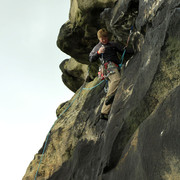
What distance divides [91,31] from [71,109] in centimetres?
501

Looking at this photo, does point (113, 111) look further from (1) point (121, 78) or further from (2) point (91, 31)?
(2) point (91, 31)

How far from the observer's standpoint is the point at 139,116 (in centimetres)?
750

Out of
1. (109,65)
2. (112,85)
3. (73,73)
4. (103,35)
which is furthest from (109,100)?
(73,73)

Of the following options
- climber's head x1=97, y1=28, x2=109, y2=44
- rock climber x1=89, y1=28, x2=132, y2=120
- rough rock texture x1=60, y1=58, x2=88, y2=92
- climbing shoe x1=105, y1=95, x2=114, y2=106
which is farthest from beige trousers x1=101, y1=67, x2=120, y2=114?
rough rock texture x1=60, y1=58, x2=88, y2=92

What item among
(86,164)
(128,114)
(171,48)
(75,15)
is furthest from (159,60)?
(75,15)

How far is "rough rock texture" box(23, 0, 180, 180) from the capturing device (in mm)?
5859

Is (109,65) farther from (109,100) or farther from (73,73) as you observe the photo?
(73,73)

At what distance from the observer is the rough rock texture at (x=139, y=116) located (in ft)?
19.2

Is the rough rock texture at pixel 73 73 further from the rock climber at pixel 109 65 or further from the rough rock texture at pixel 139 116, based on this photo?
the rock climber at pixel 109 65

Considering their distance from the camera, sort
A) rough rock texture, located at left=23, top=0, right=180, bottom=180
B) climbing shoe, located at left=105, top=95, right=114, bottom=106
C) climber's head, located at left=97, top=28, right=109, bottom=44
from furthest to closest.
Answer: climber's head, located at left=97, top=28, right=109, bottom=44 < climbing shoe, located at left=105, top=95, right=114, bottom=106 < rough rock texture, located at left=23, top=0, right=180, bottom=180

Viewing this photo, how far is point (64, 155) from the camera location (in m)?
12.8

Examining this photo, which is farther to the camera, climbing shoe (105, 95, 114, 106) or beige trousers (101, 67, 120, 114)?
beige trousers (101, 67, 120, 114)

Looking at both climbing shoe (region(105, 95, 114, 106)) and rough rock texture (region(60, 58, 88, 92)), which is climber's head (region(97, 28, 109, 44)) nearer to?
climbing shoe (region(105, 95, 114, 106))

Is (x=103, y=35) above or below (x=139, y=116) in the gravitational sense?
above
